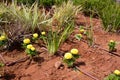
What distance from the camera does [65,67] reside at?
3.28m

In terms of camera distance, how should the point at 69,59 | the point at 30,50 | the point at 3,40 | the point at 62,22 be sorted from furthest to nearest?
the point at 62,22 < the point at 3,40 < the point at 30,50 < the point at 69,59

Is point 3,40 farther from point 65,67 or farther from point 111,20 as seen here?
point 111,20

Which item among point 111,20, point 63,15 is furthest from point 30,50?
point 111,20

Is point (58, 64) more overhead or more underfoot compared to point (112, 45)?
more underfoot

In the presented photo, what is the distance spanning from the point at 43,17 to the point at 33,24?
28 cm

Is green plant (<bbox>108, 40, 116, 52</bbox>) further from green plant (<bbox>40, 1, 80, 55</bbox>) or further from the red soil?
green plant (<bbox>40, 1, 80, 55</bbox>)

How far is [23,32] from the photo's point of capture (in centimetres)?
383

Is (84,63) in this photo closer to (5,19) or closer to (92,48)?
(92,48)

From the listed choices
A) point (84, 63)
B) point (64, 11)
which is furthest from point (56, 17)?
point (84, 63)

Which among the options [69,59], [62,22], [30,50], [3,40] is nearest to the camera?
[69,59]

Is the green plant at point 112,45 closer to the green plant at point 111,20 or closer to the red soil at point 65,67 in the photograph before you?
the red soil at point 65,67

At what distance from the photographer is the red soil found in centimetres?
316

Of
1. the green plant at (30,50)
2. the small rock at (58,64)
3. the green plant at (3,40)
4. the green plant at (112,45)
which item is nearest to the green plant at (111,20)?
the green plant at (112,45)

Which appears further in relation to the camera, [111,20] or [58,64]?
[111,20]
